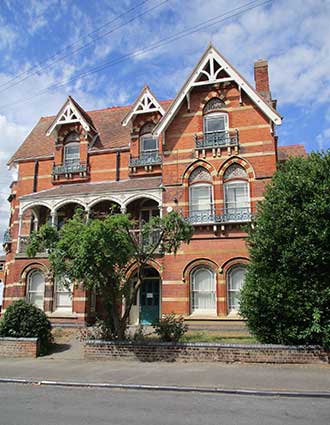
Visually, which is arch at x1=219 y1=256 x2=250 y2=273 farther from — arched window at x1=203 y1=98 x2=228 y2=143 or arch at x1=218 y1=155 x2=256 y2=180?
→ arched window at x1=203 y1=98 x2=228 y2=143

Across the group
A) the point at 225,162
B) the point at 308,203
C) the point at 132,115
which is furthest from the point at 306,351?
the point at 132,115

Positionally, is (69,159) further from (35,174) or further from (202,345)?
(202,345)

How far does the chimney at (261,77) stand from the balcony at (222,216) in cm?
816

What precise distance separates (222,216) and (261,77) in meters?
9.79

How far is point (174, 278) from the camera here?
1853cm

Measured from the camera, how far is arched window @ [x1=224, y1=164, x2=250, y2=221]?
18500 mm

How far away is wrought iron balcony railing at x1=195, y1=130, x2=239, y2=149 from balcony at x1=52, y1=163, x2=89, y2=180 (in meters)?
7.16

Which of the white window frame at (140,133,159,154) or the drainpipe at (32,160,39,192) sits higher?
the white window frame at (140,133,159,154)

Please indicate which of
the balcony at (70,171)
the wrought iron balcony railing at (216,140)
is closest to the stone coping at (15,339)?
the balcony at (70,171)

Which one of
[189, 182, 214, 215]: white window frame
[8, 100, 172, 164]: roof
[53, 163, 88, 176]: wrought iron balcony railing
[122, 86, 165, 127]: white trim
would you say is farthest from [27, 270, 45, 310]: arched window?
[122, 86, 165, 127]: white trim

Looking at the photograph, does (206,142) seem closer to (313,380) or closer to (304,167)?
(304,167)

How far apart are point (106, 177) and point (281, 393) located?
16.6 metres

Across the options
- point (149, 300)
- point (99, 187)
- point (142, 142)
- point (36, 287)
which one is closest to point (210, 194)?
point (142, 142)

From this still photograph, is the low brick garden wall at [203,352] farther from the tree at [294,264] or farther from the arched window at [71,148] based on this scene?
the arched window at [71,148]
